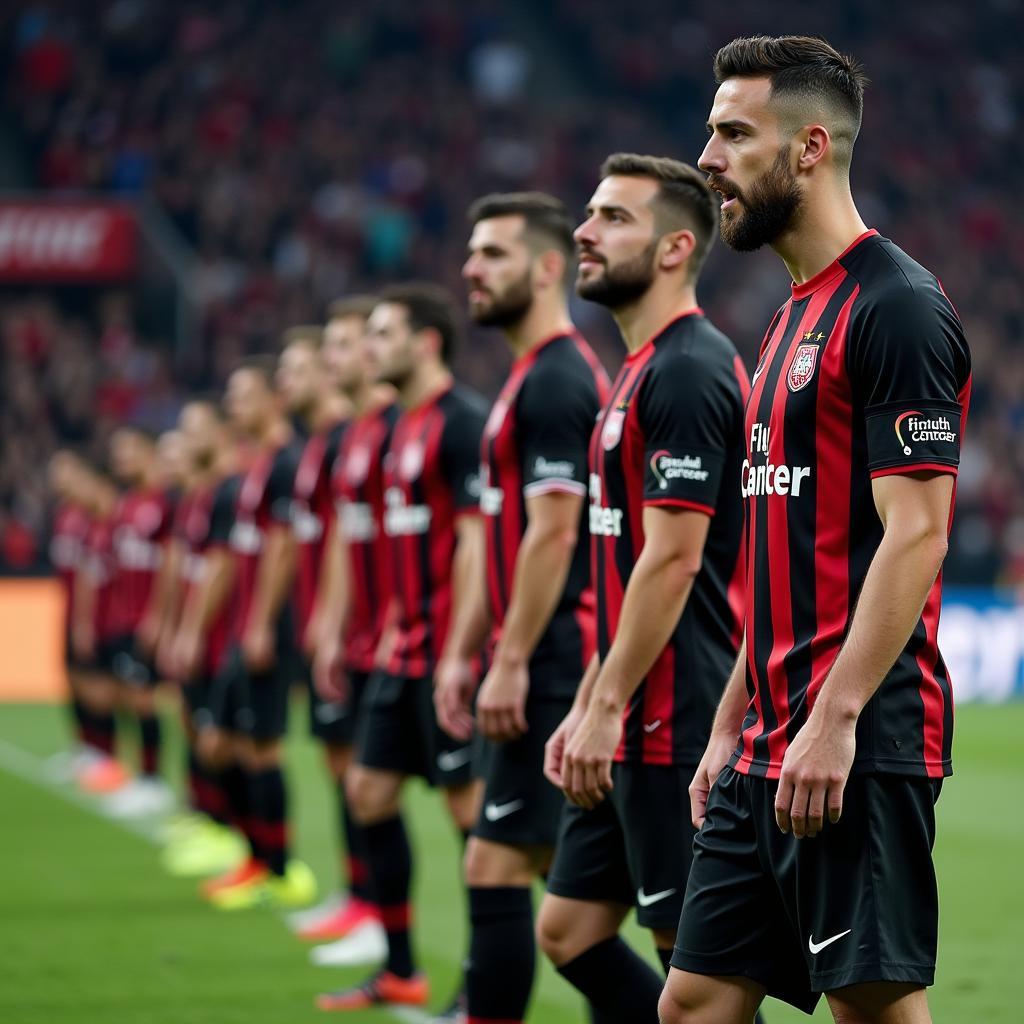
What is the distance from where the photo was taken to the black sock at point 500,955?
4730 millimetres

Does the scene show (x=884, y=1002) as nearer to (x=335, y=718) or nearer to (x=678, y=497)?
(x=678, y=497)

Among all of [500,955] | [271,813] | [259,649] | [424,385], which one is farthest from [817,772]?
[271,813]

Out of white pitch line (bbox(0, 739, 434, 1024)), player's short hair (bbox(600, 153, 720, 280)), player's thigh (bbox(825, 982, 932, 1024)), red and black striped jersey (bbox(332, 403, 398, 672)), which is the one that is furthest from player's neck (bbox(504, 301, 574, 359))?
white pitch line (bbox(0, 739, 434, 1024))

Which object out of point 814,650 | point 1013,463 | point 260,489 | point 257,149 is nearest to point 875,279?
point 814,650

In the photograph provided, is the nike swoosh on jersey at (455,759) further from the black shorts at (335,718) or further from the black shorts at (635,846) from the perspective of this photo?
the black shorts at (635,846)

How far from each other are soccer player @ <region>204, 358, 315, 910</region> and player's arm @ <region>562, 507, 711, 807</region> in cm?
446

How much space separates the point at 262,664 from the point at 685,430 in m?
4.60

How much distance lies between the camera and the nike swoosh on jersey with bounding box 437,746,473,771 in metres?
5.89

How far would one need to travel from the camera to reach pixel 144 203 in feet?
76.0

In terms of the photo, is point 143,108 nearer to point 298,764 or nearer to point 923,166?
point 923,166

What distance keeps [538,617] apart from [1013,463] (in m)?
18.8

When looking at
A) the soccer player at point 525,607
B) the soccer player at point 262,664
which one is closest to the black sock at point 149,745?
the soccer player at point 262,664

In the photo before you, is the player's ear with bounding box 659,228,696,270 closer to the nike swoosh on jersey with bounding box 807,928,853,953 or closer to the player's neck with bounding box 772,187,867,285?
the player's neck with bounding box 772,187,867,285

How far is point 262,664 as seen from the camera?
827 centimetres
